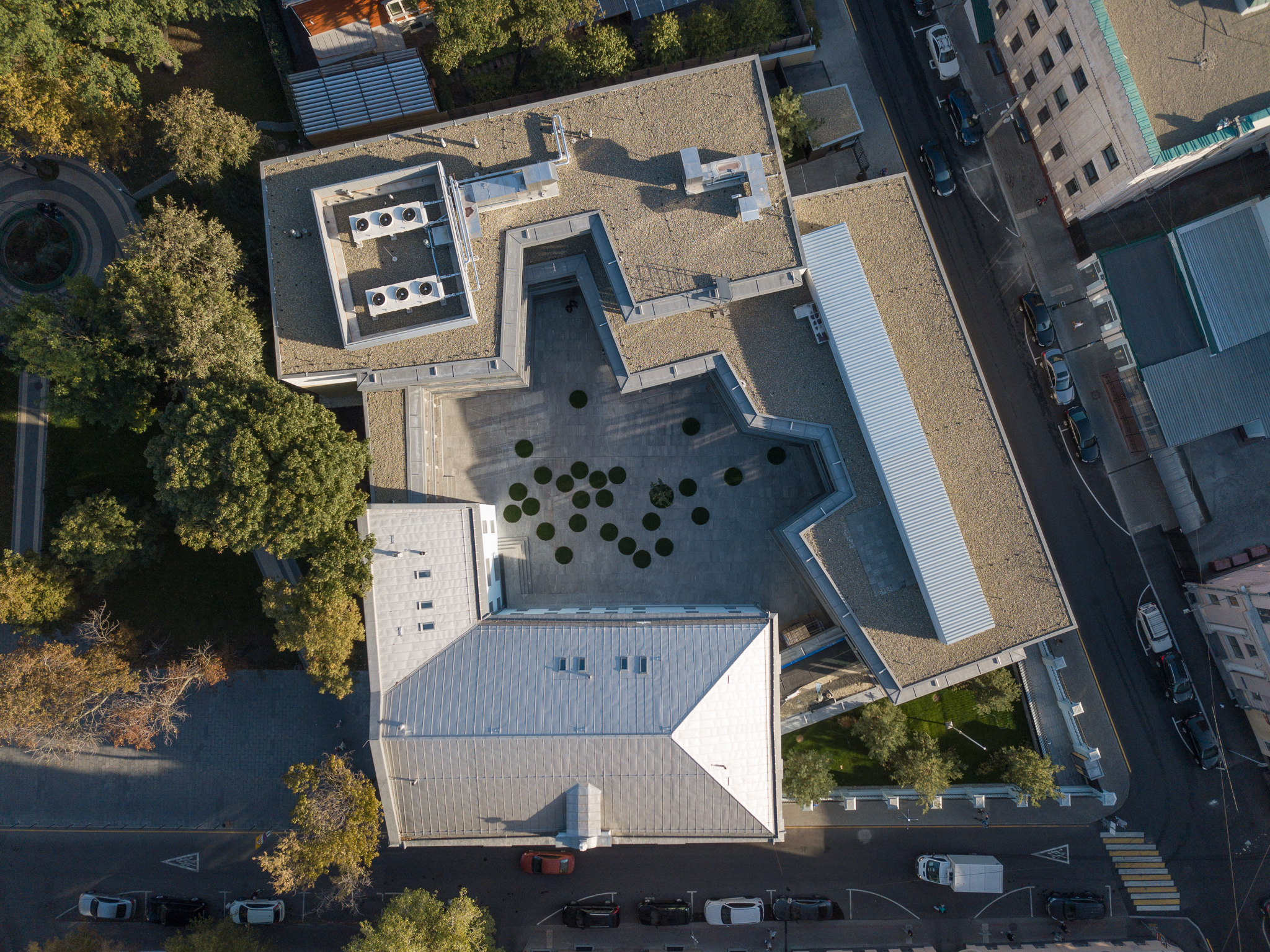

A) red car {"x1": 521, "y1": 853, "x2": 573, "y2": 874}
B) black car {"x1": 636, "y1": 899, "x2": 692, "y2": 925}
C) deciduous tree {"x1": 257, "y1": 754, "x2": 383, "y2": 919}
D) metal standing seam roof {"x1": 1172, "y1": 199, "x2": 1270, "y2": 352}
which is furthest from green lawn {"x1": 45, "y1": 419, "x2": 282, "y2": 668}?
metal standing seam roof {"x1": 1172, "y1": 199, "x2": 1270, "y2": 352}

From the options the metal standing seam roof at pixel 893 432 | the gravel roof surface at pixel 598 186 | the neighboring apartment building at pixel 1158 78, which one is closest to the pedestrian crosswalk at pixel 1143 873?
the metal standing seam roof at pixel 893 432

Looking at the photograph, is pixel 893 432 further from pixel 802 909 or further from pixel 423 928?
pixel 423 928

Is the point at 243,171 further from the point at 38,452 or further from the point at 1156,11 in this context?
the point at 1156,11

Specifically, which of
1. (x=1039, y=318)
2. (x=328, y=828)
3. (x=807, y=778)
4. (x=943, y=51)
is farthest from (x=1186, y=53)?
(x=328, y=828)

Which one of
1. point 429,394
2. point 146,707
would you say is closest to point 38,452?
point 146,707

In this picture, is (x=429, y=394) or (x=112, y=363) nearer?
(x=112, y=363)

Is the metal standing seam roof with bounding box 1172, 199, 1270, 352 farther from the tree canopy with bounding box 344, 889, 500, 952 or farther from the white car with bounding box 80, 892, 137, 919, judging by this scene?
the white car with bounding box 80, 892, 137, 919
